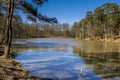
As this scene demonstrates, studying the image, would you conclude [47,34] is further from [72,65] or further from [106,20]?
[72,65]

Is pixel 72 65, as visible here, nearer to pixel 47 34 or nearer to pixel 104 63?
pixel 104 63

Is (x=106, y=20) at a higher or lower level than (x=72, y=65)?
higher

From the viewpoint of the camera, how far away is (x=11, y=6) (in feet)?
59.2

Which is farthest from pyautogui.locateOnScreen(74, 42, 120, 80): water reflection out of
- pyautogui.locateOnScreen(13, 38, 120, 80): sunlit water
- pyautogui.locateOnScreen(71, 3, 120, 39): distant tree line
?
pyautogui.locateOnScreen(71, 3, 120, 39): distant tree line

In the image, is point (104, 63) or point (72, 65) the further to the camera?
point (104, 63)

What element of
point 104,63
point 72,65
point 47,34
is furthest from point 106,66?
point 47,34

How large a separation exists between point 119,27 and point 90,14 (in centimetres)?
2672

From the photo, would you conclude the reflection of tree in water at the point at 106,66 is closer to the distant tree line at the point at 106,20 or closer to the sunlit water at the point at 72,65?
the sunlit water at the point at 72,65

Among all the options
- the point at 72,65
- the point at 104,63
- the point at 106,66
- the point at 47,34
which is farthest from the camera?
the point at 47,34

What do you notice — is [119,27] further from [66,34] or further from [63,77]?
[66,34]

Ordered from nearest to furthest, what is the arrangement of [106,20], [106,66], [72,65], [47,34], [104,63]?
[106,66], [72,65], [104,63], [106,20], [47,34]

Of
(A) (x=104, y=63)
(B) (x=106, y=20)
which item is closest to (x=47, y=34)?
(B) (x=106, y=20)

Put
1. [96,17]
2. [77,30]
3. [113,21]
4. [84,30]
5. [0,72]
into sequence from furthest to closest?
[77,30], [84,30], [96,17], [113,21], [0,72]

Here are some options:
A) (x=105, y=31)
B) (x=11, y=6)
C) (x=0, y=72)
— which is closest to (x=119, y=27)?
(x=105, y=31)
